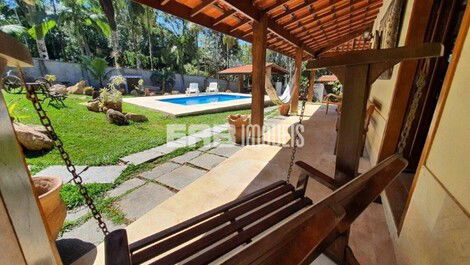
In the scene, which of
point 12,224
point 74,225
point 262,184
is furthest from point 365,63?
point 74,225

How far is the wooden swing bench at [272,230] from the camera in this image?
0.69 metres

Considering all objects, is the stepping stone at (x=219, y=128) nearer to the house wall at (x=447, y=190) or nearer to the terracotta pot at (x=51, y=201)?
the terracotta pot at (x=51, y=201)

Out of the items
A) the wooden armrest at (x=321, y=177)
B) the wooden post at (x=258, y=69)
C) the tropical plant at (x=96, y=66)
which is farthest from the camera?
the tropical plant at (x=96, y=66)

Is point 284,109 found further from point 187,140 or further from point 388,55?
point 388,55

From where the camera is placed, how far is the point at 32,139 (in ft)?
11.9

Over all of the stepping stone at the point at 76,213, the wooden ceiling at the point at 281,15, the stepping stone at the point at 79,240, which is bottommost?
the stepping stone at the point at 76,213

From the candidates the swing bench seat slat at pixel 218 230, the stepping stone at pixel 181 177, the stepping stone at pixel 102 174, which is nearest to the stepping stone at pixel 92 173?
the stepping stone at pixel 102 174

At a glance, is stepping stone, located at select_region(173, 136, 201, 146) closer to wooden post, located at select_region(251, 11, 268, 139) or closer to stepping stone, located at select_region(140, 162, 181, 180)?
stepping stone, located at select_region(140, 162, 181, 180)

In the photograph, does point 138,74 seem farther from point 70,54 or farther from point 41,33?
point 70,54

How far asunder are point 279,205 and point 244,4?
9.76ft

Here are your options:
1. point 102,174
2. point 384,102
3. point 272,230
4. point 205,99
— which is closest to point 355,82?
point 272,230

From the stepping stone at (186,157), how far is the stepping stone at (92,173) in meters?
0.78

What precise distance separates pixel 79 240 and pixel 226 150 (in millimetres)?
2586

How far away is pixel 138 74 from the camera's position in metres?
17.6
